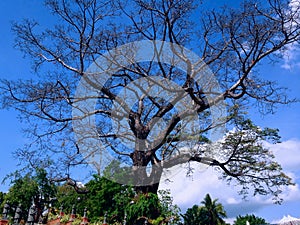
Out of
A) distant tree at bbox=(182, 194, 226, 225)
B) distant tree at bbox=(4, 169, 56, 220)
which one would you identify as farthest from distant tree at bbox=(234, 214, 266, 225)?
distant tree at bbox=(4, 169, 56, 220)

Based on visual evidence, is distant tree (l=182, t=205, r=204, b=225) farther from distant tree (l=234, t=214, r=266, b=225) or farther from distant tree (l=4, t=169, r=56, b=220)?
distant tree (l=4, t=169, r=56, b=220)

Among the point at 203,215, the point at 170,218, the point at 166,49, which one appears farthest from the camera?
the point at 203,215

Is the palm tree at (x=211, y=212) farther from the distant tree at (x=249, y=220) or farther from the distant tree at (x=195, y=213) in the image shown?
the distant tree at (x=249, y=220)

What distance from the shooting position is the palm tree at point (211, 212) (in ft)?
74.6

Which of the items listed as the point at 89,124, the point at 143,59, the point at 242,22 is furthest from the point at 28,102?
the point at 242,22

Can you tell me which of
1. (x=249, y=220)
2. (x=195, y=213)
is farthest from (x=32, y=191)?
(x=249, y=220)

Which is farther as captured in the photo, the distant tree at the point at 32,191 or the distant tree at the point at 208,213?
the distant tree at the point at 208,213

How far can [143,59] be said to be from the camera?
7750 mm

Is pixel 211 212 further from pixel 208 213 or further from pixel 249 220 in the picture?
pixel 249 220

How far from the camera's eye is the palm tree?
74.6 ft

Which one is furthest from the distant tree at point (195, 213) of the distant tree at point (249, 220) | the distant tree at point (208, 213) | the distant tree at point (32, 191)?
the distant tree at point (32, 191)

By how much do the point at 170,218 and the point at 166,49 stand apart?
388 centimetres

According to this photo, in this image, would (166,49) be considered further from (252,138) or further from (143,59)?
(252,138)

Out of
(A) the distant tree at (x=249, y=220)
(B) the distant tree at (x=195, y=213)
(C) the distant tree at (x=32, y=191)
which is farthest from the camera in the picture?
(A) the distant tree at (x=249, y=220)
